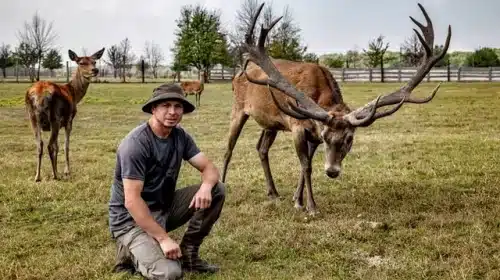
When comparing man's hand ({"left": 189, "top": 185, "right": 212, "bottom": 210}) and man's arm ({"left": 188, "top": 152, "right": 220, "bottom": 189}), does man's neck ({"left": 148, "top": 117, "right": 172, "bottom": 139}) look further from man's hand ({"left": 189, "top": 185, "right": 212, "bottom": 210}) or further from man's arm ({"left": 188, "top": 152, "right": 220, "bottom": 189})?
man's hand ({"left": 189, "top": 185, "right": 212, "bottom": 210})

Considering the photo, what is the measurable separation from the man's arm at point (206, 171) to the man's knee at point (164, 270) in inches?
27.6

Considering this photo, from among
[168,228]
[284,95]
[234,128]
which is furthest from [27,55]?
[168,228]

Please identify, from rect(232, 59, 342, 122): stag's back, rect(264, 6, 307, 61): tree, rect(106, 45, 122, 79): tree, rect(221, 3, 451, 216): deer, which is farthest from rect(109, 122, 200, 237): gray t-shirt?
rect(106, 45, 122, 79): tree

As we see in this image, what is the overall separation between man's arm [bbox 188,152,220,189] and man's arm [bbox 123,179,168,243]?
573 millimetres

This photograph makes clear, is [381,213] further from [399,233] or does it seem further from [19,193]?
[19,193]

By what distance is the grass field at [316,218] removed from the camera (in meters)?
5.44

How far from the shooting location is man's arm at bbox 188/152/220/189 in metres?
5.22

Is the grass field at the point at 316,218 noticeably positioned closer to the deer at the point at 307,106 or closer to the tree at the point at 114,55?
the deer at the point at 307,106

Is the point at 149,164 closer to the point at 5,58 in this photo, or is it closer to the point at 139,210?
the point at 139,210

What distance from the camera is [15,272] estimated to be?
210 inches

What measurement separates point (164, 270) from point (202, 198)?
65 cm

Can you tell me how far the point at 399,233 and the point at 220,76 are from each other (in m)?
61.2

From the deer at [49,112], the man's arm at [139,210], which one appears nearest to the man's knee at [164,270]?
the man's arm at [139,210]

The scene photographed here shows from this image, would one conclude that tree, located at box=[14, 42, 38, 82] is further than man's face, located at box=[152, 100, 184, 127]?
Yes
